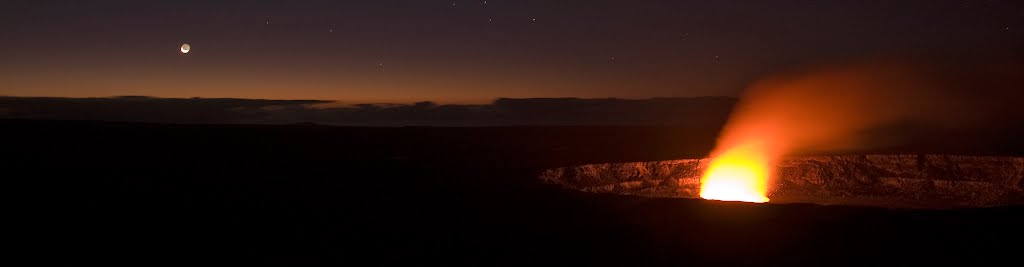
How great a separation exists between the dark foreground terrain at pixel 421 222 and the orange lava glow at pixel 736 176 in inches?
130

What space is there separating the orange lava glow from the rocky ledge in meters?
0.23

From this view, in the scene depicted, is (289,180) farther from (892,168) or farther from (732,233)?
(892,168)

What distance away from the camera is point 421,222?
363 inches

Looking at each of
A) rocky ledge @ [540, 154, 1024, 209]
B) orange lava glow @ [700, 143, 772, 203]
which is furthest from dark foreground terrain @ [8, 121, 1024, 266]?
orange lava glow @ [700, 143, 772, 203]

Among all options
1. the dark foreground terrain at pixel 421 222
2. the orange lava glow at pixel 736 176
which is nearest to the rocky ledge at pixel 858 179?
the orange lava glow at pixel 736 176

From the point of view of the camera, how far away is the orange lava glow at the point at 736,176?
16500 millimetres

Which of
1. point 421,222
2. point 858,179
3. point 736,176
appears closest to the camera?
point 421,222

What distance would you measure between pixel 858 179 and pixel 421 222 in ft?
38.4

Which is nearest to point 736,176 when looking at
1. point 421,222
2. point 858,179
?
point 858,179

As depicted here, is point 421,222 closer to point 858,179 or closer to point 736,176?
point 736,176

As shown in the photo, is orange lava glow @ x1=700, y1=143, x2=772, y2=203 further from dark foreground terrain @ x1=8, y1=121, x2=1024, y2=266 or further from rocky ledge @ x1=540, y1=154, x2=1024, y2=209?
dark foreground terrain @ x1=8, y1=121, x2=1024, y2=266

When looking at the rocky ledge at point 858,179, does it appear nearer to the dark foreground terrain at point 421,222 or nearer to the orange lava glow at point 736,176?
the orange lava glow at point 736,176

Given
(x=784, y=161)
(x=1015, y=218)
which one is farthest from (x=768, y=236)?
(x=784, y=161)

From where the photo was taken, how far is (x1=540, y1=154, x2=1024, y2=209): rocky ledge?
48.5ft
